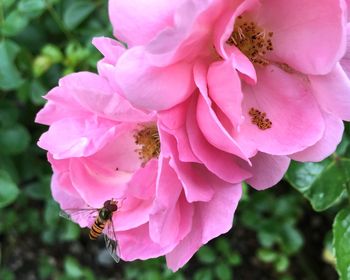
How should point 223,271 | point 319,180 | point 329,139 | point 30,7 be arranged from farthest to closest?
point 223,271 → point 30,7 → point 319,180 → point 329,139

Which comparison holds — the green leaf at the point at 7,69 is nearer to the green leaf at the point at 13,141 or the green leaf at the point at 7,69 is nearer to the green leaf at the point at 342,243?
the green leaf at the point at 13,141

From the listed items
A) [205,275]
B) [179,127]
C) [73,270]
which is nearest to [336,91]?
[179,127]

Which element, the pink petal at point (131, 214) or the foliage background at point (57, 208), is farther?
the foliage background at point (57, 208)

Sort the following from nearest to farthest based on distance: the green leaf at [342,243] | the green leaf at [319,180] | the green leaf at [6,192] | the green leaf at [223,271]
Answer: the green leaf at [342,243] < the green leaf at [319,180] < the green leaf at [6,192] < the green leaf at [223,271]

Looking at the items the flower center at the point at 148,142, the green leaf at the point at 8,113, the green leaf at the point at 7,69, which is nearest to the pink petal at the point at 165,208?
the flower center at the point at 148,142

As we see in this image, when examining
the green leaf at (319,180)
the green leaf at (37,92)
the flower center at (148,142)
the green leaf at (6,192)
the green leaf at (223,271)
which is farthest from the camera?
the green leaf at (223,271)

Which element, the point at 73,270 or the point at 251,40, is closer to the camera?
the point at 251,40

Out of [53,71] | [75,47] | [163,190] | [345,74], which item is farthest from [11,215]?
[345,74]

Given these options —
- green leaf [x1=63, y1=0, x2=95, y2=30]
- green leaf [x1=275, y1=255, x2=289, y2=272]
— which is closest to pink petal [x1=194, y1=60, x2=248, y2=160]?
green leaf [x1=63, y1=0, x2=95, y2=30]

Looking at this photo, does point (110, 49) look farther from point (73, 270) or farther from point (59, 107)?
point (73, 270)
